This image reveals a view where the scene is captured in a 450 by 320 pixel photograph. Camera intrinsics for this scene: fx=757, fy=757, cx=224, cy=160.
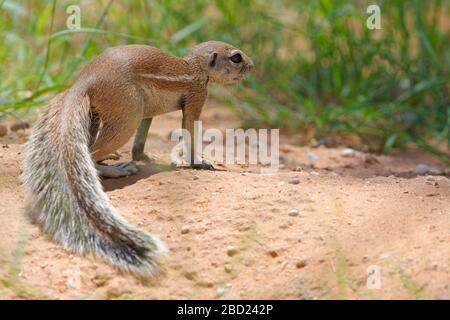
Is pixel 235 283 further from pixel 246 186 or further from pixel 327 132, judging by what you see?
pixel 327 132

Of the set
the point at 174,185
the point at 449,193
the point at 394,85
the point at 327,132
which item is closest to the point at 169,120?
the point at 327,132

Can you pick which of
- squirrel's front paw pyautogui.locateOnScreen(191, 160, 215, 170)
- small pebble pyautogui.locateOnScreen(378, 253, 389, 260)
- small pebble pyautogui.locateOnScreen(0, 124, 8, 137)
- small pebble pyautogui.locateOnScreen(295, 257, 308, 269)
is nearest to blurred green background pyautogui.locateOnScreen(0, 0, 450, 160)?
small pebble pyautogui.locateOnScreen(0, 124, 8, 137)

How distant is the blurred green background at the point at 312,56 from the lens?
6.14 meters

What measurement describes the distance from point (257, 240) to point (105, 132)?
1.08m

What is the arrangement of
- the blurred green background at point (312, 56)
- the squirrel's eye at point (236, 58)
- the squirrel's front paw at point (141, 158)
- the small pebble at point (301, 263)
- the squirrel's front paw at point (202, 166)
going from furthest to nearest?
the blurred green background at point (312, 56)
the squirrel's eye at point (236, 58)
the squirrel's front paw at point (141, 158)
the squirrel's front paw at point (202, 166)
the small pebble at point (301, 263)

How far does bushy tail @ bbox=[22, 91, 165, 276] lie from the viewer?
3.28 m

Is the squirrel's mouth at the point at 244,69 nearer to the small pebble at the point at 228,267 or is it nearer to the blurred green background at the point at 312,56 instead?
the blurred green background at the point at 312,56

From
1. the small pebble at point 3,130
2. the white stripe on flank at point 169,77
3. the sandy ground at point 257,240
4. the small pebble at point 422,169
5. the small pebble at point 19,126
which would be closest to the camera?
the sandy ground at point 257,240

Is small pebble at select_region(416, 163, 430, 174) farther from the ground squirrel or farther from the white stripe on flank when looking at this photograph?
the white stripe on flank

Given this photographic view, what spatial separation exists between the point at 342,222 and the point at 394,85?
3218mm

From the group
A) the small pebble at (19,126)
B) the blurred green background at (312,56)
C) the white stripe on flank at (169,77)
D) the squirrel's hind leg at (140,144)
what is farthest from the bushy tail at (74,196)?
the blurred green background at (312,56)

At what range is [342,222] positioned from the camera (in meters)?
3.54

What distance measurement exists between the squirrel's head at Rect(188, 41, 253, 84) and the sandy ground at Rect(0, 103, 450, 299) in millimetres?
764
